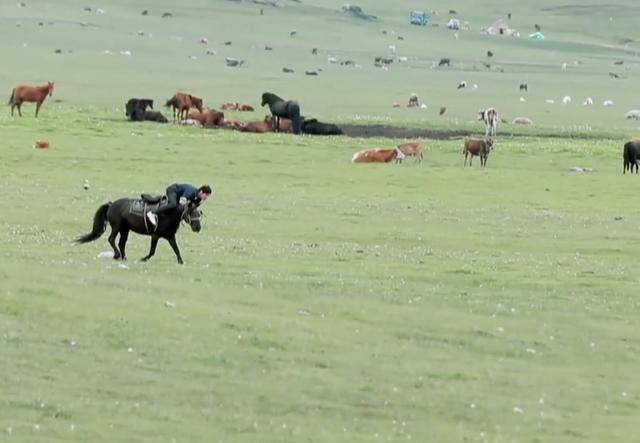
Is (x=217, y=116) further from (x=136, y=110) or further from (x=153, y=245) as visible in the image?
(x=153, y=245)

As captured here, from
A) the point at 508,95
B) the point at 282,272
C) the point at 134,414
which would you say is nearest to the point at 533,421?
the point at 134,414

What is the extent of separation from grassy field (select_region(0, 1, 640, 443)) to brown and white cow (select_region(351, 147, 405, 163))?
0.93 metres

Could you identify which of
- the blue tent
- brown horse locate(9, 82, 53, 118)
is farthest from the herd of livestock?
the blue tent

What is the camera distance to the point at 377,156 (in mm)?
39594

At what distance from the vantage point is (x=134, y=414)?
40.4ft

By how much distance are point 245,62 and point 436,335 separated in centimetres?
6641

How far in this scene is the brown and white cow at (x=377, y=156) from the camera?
130 ft

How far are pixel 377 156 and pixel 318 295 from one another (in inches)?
838

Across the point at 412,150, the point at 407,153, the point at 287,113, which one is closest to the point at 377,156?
the point at 407,153

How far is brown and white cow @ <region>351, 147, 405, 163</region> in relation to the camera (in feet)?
130

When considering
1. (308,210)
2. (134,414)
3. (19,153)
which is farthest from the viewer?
(19,153)

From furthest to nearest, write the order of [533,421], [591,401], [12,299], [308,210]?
[308,210]
[12,299]
[591,401]
[533,421]

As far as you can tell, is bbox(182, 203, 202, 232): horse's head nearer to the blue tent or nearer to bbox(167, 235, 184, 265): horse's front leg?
bbox(167, 235, 184, 265): horse's front leg

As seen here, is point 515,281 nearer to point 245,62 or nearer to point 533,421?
point 533,421
